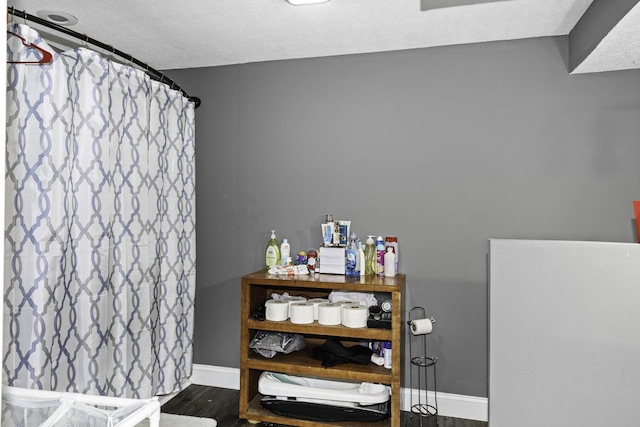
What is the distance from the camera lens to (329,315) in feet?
8.02

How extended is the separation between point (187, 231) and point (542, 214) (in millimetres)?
2245

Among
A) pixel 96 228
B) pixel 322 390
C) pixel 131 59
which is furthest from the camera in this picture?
pixel 322 390

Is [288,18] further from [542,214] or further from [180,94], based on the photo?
[542,214]

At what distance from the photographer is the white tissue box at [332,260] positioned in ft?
8.71

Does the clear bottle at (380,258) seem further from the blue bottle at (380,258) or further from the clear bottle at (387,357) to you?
the clear bottle at (387,357)

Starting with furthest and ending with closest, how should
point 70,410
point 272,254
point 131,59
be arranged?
point 272,254, point 131,59, point 70,410

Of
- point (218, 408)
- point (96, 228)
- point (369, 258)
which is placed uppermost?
point (96, 228)

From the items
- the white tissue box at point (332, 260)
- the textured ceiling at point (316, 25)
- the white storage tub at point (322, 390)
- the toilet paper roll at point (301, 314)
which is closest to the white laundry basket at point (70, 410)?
the toilet paper roll at point (301, 314)

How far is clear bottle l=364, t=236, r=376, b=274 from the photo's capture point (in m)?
2.69

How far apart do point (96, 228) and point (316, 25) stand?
1.58 meters

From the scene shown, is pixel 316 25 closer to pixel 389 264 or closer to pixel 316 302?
pixel 389 264

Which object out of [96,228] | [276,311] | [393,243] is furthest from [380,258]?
[96,228]

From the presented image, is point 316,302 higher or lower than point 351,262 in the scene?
lower

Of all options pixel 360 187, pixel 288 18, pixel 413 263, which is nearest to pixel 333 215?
pixel 360 187
